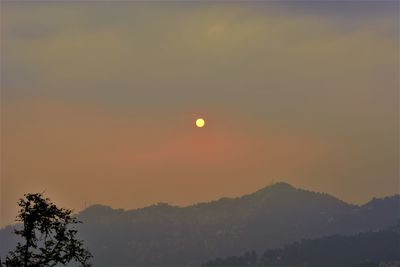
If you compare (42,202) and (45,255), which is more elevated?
(42,202)

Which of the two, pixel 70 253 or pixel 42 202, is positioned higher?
pixel 42 202

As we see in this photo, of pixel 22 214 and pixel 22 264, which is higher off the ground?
pixel 22 214

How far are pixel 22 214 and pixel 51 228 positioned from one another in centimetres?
170

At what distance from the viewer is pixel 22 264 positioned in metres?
39.5

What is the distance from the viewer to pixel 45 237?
39.4 meters

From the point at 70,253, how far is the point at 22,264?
2.50 meters

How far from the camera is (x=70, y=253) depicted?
132 ft

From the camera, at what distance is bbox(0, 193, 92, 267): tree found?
3956 centimetres

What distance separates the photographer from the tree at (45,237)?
130ft

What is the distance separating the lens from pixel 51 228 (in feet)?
132

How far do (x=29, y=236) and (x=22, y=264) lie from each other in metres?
1.51

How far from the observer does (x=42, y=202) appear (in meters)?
40.2

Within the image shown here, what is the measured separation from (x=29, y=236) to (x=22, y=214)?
4.11ft

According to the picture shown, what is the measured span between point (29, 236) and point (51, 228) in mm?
1199
